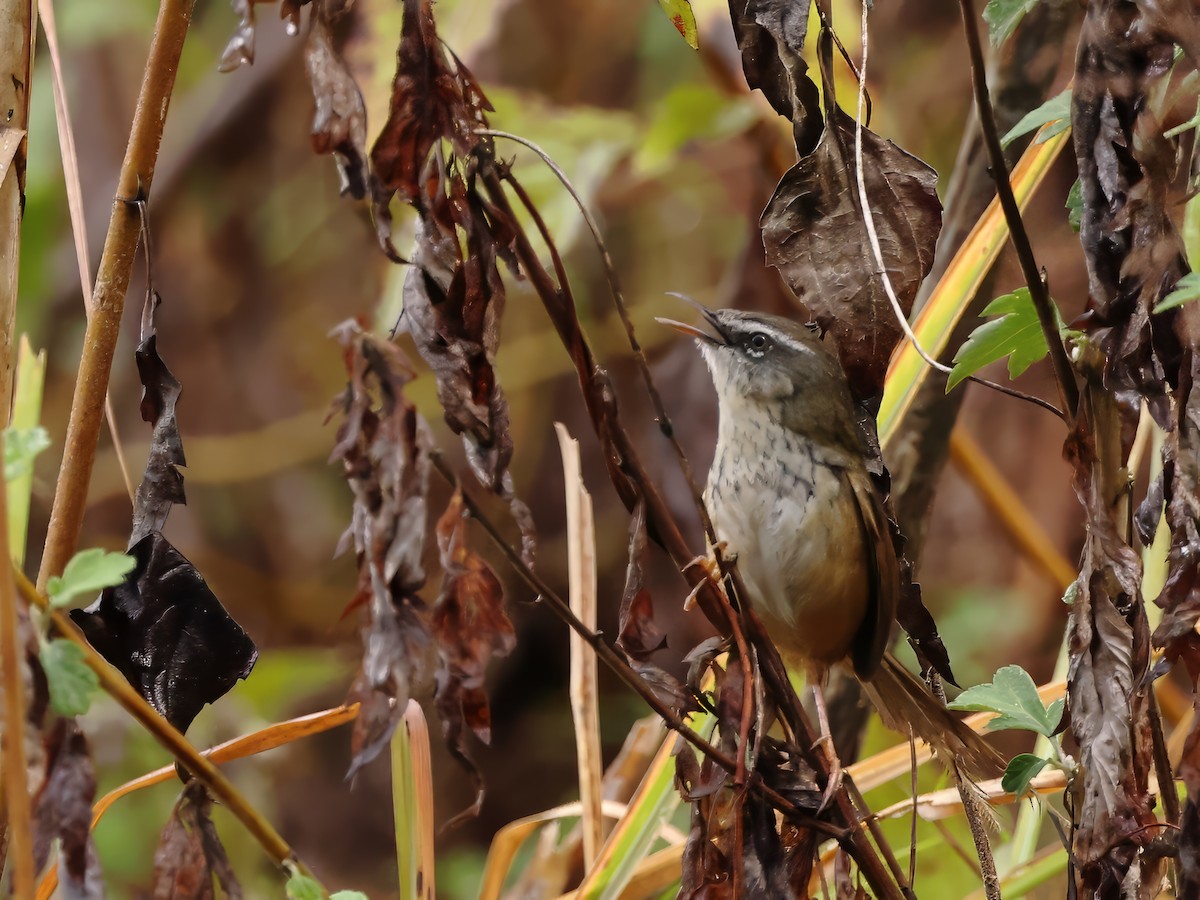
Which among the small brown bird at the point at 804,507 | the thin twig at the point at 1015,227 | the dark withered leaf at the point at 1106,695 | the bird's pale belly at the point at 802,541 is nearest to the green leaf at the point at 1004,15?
the thin twig at the point at 1015,227

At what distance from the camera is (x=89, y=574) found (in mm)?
954

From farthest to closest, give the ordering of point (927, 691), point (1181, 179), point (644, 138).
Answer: point (644, 138) < point (927, 691) < point (1181, 179)

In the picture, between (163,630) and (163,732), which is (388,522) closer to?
(163,732)

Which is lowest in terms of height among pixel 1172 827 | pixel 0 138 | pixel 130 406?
pixel 1172 827

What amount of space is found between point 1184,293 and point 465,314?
648mm

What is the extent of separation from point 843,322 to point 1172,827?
0.62 metres

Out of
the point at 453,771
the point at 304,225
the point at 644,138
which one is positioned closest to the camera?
the point at 644,138

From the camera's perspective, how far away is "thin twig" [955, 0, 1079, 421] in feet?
3.62

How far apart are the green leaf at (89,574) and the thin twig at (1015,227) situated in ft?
2.75

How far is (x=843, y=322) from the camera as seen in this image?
4.45ft

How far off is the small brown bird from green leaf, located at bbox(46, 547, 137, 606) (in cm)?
125

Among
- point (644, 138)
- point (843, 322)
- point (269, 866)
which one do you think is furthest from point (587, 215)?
point (269, 866)

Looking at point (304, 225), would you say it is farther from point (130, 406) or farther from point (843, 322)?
point (843, 322)

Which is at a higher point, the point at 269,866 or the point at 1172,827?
the point at 1172,827
